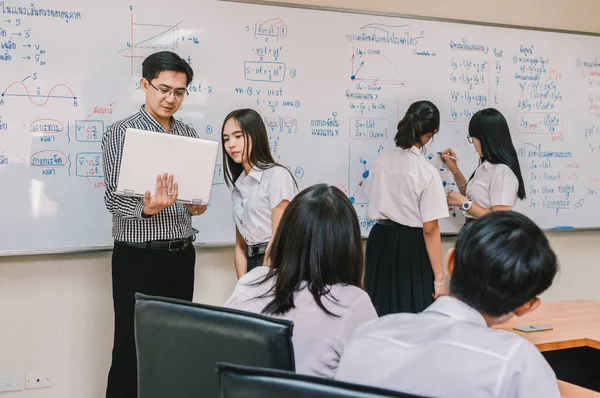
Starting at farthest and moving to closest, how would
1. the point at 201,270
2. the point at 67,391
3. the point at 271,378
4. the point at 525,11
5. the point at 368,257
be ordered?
1. the point at 525,11
2. the point at 368,257
3. the point at 201,270
4. the point at 67,391
5. the point at 271,378

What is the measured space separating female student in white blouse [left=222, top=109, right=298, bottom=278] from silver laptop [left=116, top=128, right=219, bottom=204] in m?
0.34

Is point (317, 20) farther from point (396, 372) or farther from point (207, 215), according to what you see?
point (396, 372)

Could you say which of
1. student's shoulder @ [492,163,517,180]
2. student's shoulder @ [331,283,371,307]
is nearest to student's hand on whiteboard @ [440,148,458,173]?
student's shoulder @ [492,163,517,180]

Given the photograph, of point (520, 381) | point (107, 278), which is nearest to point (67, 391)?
point (107, 278)

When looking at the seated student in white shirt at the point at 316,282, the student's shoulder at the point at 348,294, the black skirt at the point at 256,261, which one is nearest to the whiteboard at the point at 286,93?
the black skirt at the point at 256,261

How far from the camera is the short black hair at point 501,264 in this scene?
101 cm

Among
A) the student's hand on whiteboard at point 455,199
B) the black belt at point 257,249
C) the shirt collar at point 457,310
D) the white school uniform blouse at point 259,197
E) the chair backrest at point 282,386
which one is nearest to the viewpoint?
the chair backrest at point 282,386

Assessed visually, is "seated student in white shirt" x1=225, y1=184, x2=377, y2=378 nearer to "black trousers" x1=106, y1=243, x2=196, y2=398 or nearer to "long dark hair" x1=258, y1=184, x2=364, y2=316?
"long dark hair" x1=258, y1=184, x2=364, y2=316

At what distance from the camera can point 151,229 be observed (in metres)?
2.24

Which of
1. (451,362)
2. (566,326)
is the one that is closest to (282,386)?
(451,362)

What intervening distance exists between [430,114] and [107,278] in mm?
1664

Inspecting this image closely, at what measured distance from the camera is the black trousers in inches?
88.2

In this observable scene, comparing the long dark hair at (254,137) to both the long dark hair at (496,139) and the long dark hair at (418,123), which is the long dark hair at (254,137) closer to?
the long dark hair at (418,123)

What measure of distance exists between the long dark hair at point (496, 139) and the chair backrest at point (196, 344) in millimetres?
2239
